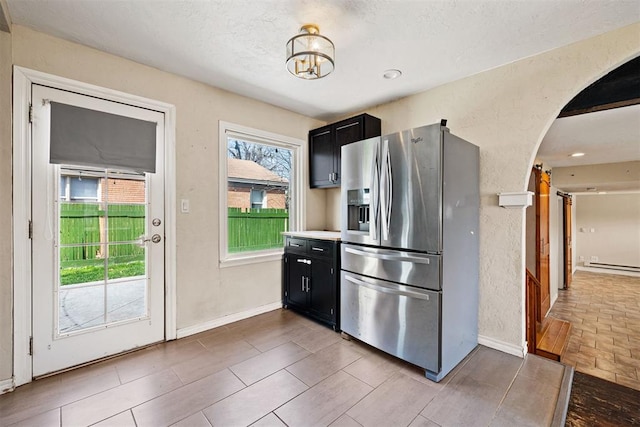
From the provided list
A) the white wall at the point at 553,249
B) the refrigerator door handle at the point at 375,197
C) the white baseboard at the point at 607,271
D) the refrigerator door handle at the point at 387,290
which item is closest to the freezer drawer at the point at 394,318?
the refrigerator door handle at the point at 387,290

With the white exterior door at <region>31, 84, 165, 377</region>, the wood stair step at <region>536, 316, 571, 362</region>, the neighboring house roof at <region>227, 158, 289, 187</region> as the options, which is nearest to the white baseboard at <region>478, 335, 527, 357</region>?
the wood stair step at <region>536, 316, 571, 362</region>

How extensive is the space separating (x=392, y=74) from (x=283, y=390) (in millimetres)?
2715

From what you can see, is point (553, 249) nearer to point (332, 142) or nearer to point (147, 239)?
point (332, 142)

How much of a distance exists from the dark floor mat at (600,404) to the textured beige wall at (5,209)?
3.55 m

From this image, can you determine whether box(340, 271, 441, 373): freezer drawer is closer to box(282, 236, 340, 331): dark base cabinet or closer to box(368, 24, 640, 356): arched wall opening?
box(282, 236, 340, 331): dark base cabinet

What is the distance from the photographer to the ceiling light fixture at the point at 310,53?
1.73 m

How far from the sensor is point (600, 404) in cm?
175

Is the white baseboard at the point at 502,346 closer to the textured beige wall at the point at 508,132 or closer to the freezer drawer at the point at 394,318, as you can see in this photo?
the textured beige wall at the point at 508,132

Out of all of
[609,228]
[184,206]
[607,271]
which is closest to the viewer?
[184,206]

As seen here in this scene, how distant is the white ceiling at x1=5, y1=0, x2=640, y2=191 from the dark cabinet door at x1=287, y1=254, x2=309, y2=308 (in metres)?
1.91

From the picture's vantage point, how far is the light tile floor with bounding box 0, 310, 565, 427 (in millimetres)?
1590

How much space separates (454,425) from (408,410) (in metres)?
0.25

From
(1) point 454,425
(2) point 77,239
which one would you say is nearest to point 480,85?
(1) point 454,425

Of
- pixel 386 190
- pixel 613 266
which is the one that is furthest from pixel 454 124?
pixel 613 266
